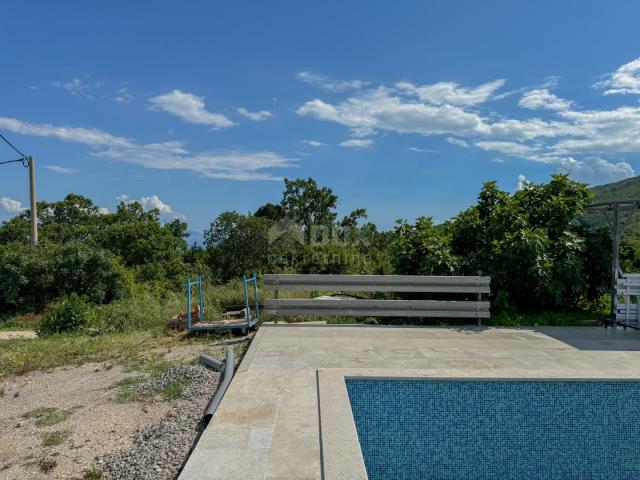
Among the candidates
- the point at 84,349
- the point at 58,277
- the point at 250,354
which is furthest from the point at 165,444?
Answer: the point at 58,277

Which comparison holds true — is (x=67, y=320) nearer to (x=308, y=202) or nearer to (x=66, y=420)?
(x=66, y=420)

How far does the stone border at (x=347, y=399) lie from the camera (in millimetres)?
3117

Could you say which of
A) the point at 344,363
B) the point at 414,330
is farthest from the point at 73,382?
the point at 414,330

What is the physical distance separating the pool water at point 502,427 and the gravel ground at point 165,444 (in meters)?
1.60

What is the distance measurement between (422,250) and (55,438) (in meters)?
7.10

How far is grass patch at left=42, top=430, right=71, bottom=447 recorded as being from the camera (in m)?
4.20

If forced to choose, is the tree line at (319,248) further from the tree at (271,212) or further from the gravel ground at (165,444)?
the gravel ground at (165,444)

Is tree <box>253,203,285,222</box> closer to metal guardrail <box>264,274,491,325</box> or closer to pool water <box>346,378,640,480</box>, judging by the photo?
metal guardrail <box>264,274,491,325</box>

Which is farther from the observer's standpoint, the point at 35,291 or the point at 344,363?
the point at 35,291

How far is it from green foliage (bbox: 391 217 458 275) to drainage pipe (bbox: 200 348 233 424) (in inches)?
189

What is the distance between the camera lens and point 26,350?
8.46 metres

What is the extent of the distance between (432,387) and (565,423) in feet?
4.69

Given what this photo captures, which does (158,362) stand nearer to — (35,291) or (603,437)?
(603,437)

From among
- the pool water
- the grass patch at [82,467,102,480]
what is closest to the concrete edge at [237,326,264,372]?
the pool water
